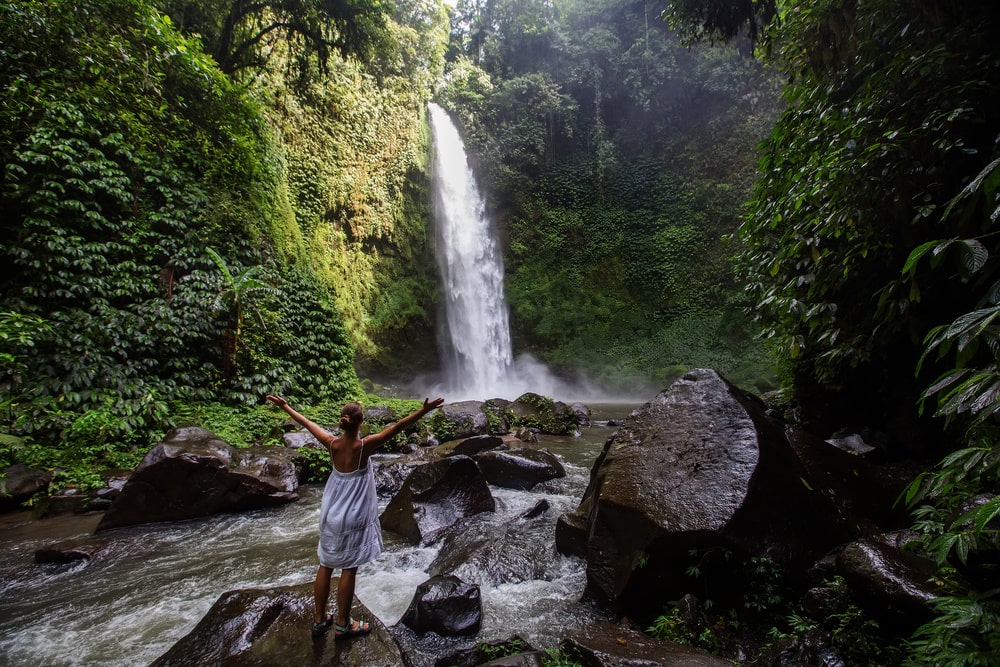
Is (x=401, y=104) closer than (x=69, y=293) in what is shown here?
No

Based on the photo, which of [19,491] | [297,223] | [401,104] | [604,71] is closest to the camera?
[19,491]

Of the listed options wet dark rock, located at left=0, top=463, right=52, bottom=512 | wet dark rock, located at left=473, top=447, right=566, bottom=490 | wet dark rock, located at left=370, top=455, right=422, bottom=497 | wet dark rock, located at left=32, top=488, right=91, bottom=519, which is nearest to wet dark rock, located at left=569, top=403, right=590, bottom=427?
wet dark rock, located at left=473, top=447, right=566, bottom=490

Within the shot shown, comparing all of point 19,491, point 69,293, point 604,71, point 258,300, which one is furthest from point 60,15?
point 604,71

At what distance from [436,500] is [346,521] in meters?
2.37

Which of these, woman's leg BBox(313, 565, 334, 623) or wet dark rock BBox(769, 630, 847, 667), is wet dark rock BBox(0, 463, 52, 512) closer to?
woman's leg BBox(313, 565, 334, 623)

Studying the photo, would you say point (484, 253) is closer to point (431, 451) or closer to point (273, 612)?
point (431, 451)

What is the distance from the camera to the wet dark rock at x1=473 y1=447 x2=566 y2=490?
6.35m

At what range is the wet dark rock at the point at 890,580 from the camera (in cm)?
212

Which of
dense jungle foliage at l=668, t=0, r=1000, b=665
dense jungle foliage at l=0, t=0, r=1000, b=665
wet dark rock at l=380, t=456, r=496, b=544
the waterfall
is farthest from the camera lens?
the waterfall

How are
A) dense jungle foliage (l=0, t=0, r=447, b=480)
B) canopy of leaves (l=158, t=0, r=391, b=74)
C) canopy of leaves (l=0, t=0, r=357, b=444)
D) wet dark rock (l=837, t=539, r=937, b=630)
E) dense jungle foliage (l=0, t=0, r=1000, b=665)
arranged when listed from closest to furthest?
wet dark rock (l=837, t=539, r=937, b=630) < dense jungle foliage (l=0, t=0, r=1000, b=665) < dense jungle foliage (l=0, t=0, r=447, b=480) < canopy of leaves (l=0, t=0, r=357, b=444) < canopy of leaves (l=158, t=0, r=391, b=74)

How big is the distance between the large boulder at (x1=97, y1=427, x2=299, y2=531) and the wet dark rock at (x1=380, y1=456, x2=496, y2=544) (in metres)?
1.82

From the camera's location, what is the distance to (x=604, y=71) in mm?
24141

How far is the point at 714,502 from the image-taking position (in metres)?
2.95

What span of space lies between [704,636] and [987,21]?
14.6 feet
